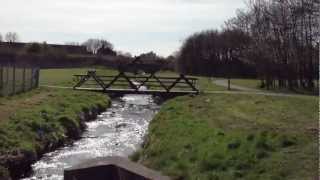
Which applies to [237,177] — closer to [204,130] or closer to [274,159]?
[274,159]

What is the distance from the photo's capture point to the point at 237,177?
10961 mm

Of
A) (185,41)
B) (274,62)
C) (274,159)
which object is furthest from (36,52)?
(274,159)

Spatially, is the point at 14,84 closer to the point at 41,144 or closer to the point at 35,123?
the point at 35,123

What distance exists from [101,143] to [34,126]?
2.55 m

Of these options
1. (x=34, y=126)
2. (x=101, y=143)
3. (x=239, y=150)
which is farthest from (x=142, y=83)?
(x=239, y=150)

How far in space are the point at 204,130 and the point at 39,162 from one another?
16.6ft

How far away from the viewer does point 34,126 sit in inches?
824

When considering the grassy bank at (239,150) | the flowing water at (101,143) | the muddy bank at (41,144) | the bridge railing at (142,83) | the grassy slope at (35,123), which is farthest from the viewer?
the bridge railing at (142,83)

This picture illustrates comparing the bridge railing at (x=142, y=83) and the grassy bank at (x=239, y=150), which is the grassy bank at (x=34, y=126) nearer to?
the grassy bank at (x=239, y=150)

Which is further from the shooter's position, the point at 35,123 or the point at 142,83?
the point at 142,83

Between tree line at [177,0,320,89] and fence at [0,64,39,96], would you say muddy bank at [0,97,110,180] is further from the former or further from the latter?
tree line at [177,0,320,89]

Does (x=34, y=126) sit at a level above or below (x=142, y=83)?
below

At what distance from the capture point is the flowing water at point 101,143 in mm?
16553

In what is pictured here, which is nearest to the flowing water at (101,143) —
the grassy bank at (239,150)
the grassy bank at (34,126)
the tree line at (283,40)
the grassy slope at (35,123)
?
the grassy bank at (34,126)
